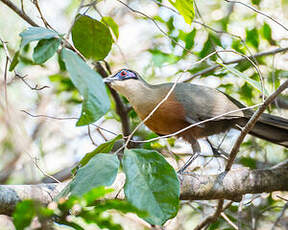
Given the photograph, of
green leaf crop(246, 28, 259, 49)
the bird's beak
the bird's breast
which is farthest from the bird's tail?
the bird's beak

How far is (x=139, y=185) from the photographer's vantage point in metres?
1.68

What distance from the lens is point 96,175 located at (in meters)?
1.60

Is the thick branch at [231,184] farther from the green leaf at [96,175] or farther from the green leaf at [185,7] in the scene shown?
the green leaf at [185,7]

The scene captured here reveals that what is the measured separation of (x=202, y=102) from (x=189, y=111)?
190 millimetres

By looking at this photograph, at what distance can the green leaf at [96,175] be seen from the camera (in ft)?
5.17

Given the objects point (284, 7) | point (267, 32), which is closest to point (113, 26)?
point (267, 32)

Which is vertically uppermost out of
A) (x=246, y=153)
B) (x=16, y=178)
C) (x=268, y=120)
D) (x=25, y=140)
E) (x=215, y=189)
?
(x=25, y=140)

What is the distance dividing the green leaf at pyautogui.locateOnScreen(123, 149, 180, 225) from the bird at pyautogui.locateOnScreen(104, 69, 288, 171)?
2.07 m

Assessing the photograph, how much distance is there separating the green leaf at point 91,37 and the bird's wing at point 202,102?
62.4 inches

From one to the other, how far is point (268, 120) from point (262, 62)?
1.01 meters

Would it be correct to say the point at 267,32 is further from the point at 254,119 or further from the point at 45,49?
the point at 45,49

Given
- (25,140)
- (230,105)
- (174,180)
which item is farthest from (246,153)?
(25,140)

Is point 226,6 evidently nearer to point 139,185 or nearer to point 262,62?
point 262,62

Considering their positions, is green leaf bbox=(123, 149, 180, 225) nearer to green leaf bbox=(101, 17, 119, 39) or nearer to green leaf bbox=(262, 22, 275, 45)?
green leaf bbox=(101, 17, 119, 39)
